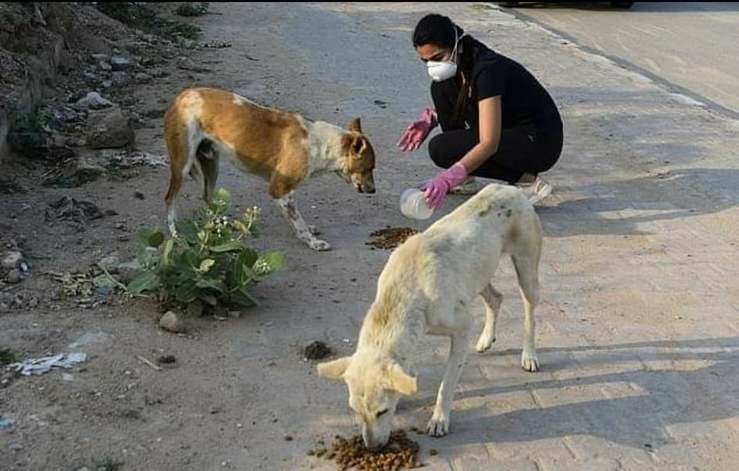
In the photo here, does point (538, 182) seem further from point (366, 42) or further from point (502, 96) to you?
point (366, 42)

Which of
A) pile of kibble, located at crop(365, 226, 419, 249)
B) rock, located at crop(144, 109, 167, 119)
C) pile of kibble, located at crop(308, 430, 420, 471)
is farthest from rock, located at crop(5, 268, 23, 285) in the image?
rock, located at crop(144, 109, 167, 119)

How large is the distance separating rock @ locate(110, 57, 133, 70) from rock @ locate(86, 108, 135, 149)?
9.63 ft

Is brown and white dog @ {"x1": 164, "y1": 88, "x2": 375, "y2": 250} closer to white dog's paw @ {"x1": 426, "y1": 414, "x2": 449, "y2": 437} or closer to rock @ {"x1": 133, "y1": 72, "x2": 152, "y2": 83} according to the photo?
white dog's paw @ {"x1": 426, "y1": 414, "x2": 449, "y2": 437}

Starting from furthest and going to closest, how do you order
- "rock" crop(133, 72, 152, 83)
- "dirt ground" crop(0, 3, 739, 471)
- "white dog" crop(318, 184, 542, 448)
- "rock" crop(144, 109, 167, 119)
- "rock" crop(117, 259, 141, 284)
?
"rock" crop(133, 72, 152, 83), "rock" crop(144, 109, 167, 119), "rock" crop(117, 259, 141, 284), "dirt ground" crop(0, 3, 739, 471), "white dog" crop(318, 184, 542, 448)

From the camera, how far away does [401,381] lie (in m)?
3.59

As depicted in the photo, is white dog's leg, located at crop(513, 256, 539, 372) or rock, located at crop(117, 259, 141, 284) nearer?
white dog's leg, located at crop(513, 256, 539, 372)

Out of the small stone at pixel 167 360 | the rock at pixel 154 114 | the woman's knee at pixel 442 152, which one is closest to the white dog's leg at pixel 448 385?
the small stone at pixel 167 360

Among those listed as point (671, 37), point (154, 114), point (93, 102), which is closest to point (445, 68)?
point (154, 114)

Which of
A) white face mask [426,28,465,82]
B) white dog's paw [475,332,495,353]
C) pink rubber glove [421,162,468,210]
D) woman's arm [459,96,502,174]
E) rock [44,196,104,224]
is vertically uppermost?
white face mask [426,28,465,82]

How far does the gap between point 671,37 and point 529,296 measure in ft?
37.8

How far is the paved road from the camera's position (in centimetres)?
1184

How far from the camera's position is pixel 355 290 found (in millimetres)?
5656

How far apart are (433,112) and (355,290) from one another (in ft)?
7.20

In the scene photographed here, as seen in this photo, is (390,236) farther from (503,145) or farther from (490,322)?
(490,322)
